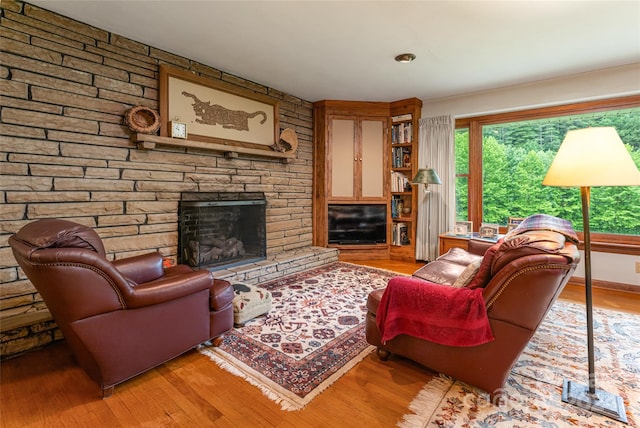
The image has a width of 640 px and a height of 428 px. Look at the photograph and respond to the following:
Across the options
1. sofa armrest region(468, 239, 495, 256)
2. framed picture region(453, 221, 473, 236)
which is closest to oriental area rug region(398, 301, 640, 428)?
sofa armrest region(468, 239, 495, 256)

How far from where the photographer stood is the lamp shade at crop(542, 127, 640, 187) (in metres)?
1.53

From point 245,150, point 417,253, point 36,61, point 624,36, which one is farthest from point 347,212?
point 36,61

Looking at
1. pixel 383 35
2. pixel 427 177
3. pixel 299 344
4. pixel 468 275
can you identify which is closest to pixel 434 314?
pixel 468 275

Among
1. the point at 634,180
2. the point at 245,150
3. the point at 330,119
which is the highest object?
the point at 330,119

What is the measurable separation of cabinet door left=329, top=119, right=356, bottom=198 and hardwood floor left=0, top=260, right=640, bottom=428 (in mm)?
3084

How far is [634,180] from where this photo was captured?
152 cm

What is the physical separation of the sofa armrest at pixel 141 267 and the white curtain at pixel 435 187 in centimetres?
361

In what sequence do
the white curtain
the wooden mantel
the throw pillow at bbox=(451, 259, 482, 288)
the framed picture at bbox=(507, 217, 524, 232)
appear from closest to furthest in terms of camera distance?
the throw pillow at bbox=(451, 259, 482, 288) < the wooden mantel < the framed picture at bbox=(507, 217, 524, 232) < the white curtain

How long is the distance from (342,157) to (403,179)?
1.02m

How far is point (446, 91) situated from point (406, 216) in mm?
1875

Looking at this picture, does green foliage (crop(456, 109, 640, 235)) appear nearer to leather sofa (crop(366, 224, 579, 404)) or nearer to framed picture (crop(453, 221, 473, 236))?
framed picture (crop(453, 221, 473, 236))

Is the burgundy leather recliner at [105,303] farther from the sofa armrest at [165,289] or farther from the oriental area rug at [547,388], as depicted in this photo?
the oriental area rug at [547,388]

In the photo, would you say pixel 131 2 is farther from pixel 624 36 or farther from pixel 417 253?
pixel 417 253

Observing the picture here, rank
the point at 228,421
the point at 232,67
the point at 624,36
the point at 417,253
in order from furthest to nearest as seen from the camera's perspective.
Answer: the point at 417,253, the point at 232,67, the point at 624,36, the point at 228,421
